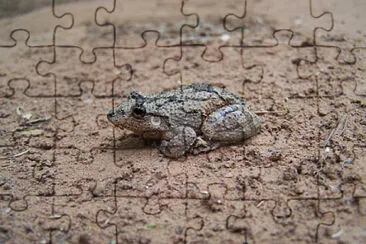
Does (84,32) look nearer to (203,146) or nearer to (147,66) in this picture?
(147,66)

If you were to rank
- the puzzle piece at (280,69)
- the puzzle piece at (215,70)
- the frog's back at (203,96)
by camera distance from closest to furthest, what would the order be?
the frog's back at (203,96) → the puzzle piece at (280,69) → the puzzle piece at (215,70)

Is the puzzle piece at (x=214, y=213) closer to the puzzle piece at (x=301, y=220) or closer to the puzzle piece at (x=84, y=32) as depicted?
the puzzle piece at (x=301, y=220)

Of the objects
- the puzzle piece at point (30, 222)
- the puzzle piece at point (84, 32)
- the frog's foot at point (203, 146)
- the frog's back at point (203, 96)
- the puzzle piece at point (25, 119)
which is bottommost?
the puzzle piece at point (30, 222)

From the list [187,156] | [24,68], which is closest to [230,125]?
[187,156]

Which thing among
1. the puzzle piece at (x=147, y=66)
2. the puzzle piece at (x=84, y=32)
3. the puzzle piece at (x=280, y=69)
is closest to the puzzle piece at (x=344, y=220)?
the puzzle piece at (x=280, y=69)

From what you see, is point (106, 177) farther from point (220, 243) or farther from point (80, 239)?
point (220, 243)

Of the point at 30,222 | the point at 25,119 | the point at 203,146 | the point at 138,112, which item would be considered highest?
the point at 138,112

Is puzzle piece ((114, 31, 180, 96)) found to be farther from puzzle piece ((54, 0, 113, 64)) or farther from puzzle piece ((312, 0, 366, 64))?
puzzle piece ((312, 0, 366, 64))

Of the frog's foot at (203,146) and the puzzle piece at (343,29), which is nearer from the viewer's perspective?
the frog's foot at (203,146)
